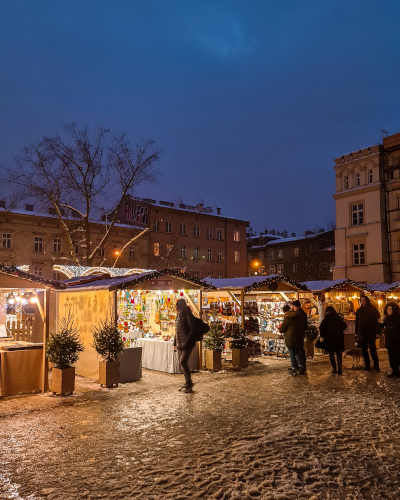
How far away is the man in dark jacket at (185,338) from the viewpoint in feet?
31.4

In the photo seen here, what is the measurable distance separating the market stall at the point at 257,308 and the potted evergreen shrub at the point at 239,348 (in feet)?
1.93

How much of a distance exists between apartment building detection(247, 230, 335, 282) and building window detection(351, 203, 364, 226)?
1885 centimetres

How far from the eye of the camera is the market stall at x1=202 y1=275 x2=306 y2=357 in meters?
14.4

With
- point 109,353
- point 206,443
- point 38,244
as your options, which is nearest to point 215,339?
point 109,353

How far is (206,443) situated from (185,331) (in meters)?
3.77

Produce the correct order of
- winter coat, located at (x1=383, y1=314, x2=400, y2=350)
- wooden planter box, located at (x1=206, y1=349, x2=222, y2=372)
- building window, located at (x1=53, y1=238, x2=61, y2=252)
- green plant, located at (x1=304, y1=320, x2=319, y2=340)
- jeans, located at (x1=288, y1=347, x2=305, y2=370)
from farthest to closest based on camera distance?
A: building window, located at (x1=53, y1=238, x2=61, y2=252)
green plant, located at (x1=304, y1=320, x2=319, y2=340)
wooden planter box, located at (x1=206, y1=349, x2=222, y2=372)
jeans, located at (x1=288, y1=347, x2=305, y2=370)
winter coat, located at (x1=383, y1=314, x2=400, y2=350)

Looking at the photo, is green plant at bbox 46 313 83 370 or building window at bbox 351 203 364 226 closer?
green plant at bbox 46 313 83 370

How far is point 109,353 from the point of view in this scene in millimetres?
10219

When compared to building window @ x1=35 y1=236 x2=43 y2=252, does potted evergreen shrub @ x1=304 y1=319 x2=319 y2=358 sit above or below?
below

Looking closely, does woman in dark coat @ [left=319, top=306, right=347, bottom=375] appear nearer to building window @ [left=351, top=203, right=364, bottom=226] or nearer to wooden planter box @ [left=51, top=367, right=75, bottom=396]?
wooden planter box @ [left=51, top=367, right=75, bottom=396]

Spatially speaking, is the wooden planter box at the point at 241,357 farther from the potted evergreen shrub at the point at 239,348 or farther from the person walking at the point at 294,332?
the person walking at the point at 294,332

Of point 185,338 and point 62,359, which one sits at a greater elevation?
point 185,338

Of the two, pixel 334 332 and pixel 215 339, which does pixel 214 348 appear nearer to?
pixel 215 339

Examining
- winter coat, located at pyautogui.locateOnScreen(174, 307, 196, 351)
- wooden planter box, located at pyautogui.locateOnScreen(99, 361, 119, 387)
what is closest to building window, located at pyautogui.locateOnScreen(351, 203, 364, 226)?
winter coat, located at pyautogui.locateOnScreen(174, 307, 196, 351)
